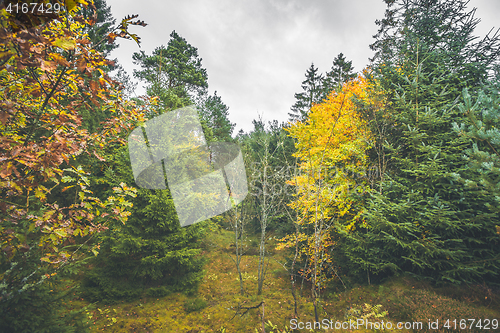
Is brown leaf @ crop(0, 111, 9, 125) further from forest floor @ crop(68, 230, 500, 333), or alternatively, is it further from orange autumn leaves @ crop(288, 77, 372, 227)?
orange autumn leaves @ crop(288, 77, 372, 227)

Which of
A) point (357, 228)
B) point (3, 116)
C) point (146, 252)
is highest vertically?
point (3, 116)

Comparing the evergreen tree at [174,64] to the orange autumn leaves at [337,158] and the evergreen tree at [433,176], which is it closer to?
the orange autumn leaves at [337,158]

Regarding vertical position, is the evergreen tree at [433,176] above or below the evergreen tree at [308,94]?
below

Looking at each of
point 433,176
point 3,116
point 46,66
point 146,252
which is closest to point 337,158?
point 433,176

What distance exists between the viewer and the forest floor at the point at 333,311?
4258 mm

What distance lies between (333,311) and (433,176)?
4829 millimetres

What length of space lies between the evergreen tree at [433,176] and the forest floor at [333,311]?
53 cm

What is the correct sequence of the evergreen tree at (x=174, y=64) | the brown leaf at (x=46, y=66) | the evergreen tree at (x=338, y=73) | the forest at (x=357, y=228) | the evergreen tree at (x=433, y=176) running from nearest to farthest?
the brown leaf at (x=46, y=66) < the forest at (x=357, y=228) < the evergreen tree at (x=433, y=176) < the evergreen tree at (x=174, y=64) < the evergreen tree at (x=338, y=73)

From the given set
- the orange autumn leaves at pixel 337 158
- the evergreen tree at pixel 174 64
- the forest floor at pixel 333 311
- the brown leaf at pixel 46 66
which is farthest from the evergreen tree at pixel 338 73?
the brown leaf at pixel 46 66

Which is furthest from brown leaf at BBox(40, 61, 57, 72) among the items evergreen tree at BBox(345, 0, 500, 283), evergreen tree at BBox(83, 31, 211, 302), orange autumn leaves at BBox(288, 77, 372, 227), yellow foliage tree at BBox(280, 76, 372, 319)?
evergreen tree at BBox(345, 0, 500, 283)

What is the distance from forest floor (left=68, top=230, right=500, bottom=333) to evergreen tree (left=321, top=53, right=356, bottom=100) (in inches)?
622

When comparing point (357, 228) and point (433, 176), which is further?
point (357, 228)

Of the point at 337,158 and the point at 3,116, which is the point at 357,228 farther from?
the point at 3,116

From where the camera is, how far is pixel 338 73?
18125 mm
